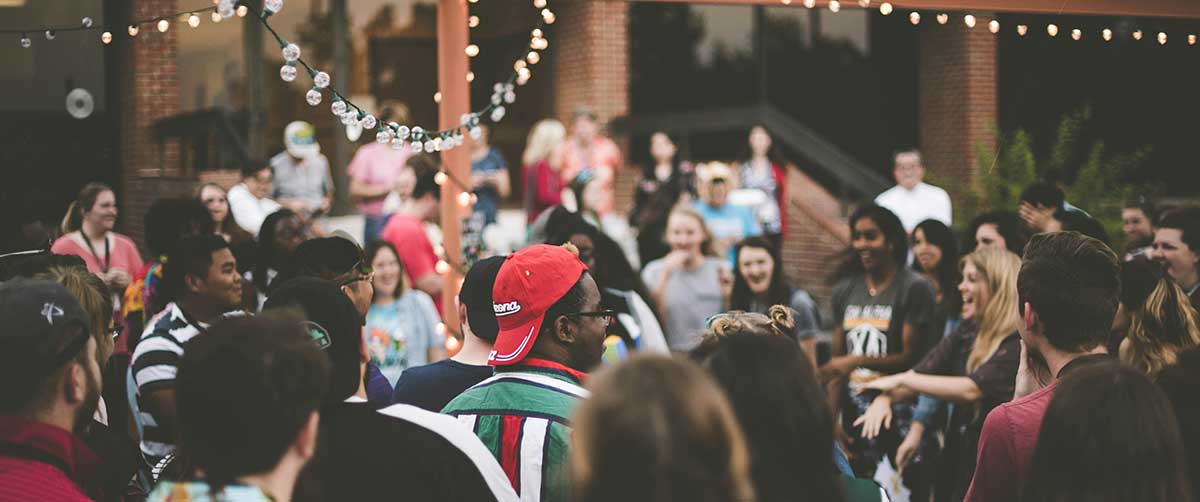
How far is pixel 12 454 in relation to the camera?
268 cm

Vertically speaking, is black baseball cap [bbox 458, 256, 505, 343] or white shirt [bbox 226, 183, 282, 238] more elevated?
white shirt [bbox 226, 183, 282, 238]

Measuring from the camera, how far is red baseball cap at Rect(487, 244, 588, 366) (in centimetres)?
348

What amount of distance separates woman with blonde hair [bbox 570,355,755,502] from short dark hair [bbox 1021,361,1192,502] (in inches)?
34.8

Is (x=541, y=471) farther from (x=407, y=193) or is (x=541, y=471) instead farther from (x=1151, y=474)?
(x=407, y=193)

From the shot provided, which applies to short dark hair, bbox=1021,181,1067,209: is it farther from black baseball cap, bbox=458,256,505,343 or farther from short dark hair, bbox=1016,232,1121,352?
Result: black baseball cap, bbox=458,256,505,343

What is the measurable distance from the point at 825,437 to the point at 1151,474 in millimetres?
681

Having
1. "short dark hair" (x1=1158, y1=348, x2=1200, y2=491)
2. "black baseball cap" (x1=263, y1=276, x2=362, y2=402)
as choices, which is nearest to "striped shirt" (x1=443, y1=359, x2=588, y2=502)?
"black baseball cap" (x1=263, y1=276, x2=362, y2=402)

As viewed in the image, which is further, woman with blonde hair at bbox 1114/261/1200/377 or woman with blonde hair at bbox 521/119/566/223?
woman with blonde hair at bbox 521/119/566/223

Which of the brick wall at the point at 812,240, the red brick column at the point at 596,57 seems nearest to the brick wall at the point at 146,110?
the red brick column at the point at 596,57

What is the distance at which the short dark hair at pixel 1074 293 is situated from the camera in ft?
11.3

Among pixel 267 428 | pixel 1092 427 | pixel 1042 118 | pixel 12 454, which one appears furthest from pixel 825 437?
pixel 1042 118

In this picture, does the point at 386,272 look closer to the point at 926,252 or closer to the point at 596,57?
the point at 926,252

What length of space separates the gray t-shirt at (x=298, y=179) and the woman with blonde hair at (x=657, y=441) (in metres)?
9.82

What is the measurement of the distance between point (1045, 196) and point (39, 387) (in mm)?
5861
